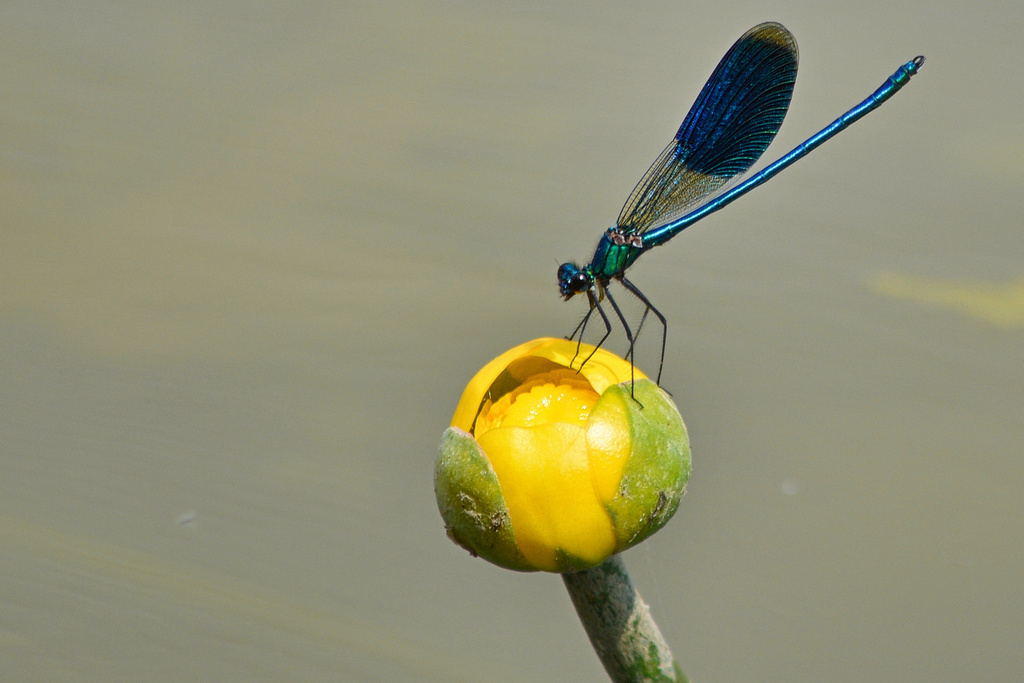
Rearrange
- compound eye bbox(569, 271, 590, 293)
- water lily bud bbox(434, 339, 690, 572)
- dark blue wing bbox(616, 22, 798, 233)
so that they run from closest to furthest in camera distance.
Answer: water lily bud bbox(434, 339, 690, 572) < compound eye bbox(569, 271, 590, 293) < dark blue wing bbox(616, 22, 798, 233)

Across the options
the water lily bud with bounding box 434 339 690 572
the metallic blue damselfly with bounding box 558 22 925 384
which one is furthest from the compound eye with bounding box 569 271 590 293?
the water lily bud with bounding box 434 339 690 572

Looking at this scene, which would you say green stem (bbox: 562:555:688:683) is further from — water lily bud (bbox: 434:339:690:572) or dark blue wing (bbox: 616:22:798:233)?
dark blue wing (bbox: 616:22:798:233)

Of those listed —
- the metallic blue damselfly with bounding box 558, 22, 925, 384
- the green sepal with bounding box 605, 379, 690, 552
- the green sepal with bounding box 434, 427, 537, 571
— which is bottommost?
the green sepal with bounding box 434, 427, 537, 571

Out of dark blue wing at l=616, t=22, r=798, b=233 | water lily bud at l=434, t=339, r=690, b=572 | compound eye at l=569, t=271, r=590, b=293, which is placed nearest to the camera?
water lily bud at l=434, t=339, r=690, b=572

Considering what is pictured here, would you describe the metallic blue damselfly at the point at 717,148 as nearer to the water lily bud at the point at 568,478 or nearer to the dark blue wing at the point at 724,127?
the dark blue wing at the point at 724,127

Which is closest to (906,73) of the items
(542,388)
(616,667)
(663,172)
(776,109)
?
(776,109)

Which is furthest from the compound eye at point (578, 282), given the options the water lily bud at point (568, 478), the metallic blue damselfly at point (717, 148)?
the water lily bud at point (568, 478)
